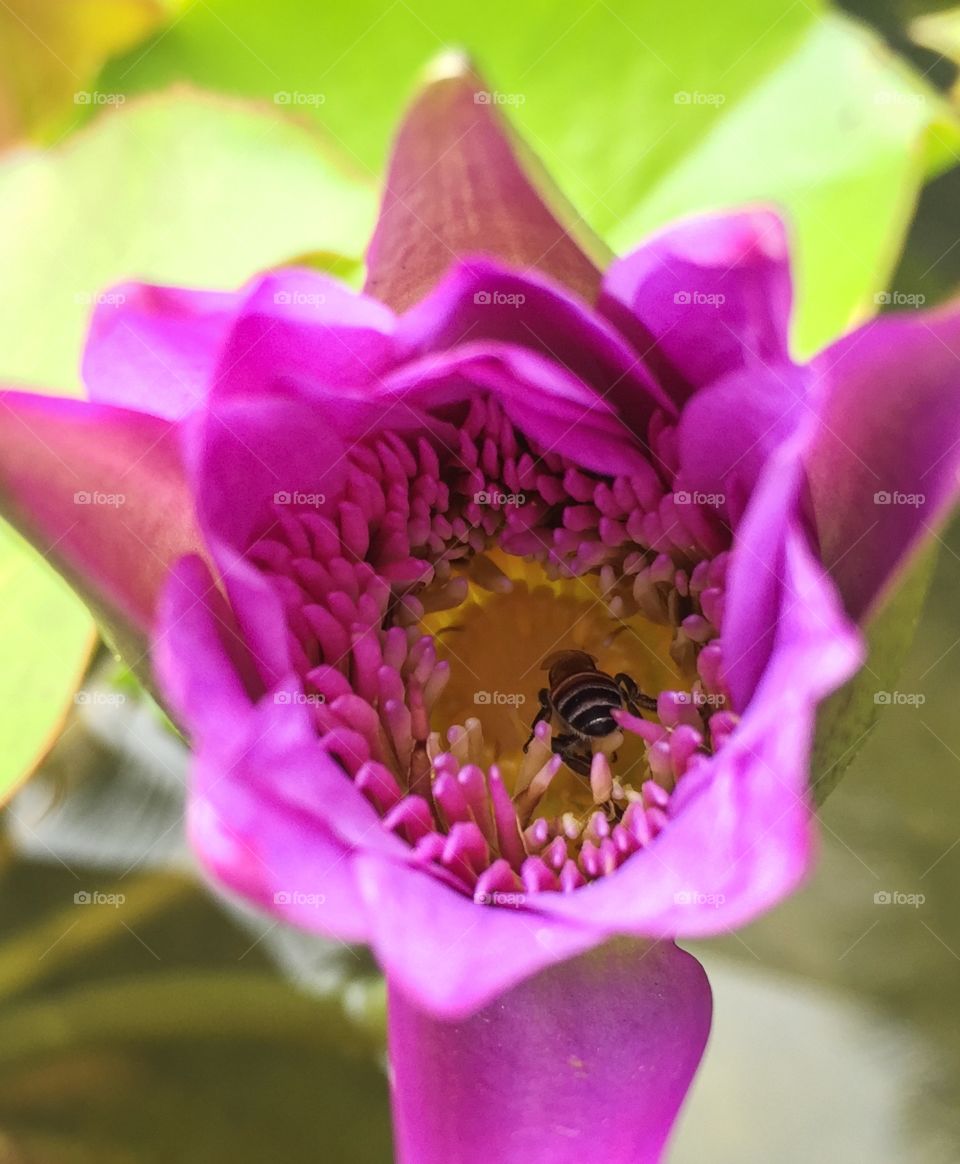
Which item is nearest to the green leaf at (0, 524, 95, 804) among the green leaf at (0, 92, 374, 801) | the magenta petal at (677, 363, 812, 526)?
Answer: the green leaf at (0, 92, 374, 801)

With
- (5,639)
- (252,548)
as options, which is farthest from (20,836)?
(252,548)

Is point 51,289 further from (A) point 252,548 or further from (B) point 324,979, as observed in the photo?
(B) point 324,979

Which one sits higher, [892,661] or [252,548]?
[252,548]

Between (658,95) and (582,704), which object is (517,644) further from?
(658,95)

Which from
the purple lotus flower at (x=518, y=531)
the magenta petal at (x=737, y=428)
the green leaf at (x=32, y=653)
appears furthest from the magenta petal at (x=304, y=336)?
the green leaf at (x=32, y=653)

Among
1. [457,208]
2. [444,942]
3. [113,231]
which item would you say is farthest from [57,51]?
[444,942]

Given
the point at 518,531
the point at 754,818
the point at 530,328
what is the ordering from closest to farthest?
1. the point at 754,818
2. the point at 530,328
3. the point at 518,531

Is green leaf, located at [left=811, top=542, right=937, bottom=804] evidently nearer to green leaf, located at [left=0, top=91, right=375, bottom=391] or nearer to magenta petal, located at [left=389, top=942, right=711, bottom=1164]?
magenta petal, located at [left=389, top=942, right=711, bottom=1164]
